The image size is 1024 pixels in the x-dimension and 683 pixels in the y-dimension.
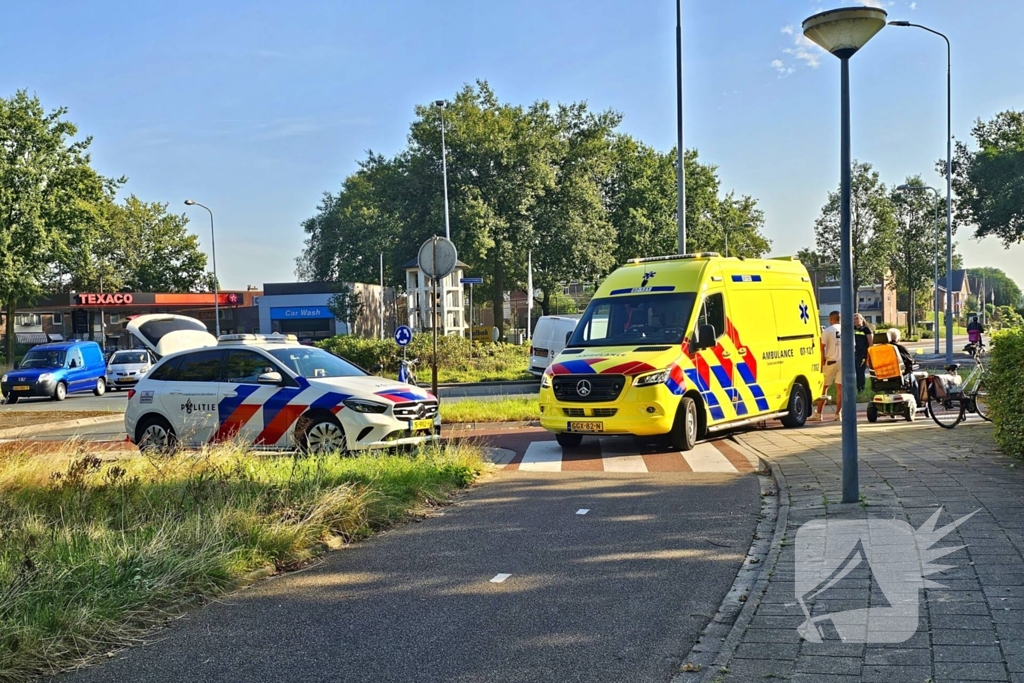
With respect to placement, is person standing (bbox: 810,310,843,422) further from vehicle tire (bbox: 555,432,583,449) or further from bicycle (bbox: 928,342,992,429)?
vehicle tire (bbox: 555,432,583,449)

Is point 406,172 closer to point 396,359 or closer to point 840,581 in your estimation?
point 396,359

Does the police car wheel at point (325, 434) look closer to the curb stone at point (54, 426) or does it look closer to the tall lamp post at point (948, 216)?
the curb stone at point (54, 426)

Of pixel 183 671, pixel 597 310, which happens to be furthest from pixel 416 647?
pixel 597 310

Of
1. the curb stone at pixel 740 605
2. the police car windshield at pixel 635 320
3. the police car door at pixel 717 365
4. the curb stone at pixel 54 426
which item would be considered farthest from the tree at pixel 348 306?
the curb stone at pixel 740 605

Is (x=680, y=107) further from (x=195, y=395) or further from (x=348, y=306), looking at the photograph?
(x=348, y=306)

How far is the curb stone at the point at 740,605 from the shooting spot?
4613 mm

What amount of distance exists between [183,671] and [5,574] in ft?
5.08

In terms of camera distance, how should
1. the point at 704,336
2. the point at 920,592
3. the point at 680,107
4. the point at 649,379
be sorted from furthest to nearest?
the point at 680,107, the point at 704,336, the point at 649,379, the point at 920,592

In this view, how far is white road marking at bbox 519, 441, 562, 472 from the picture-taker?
11423 mm

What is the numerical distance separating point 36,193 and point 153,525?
4055 cm

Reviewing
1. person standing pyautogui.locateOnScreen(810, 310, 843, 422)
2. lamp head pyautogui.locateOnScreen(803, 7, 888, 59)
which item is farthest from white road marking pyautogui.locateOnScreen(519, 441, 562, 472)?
lamp head pyautogui.locateOnScreen(803, 7, 888, 59)

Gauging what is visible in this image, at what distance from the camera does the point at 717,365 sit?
13.3 m

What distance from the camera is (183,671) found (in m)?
4.63

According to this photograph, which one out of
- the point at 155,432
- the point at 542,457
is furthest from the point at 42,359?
the point at 542,457
